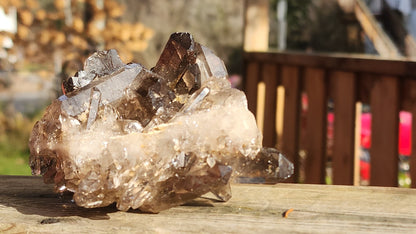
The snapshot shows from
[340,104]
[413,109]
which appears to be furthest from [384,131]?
[340,104]

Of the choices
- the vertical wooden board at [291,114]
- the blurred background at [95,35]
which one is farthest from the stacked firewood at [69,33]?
the vertical wooden board at [291,114]

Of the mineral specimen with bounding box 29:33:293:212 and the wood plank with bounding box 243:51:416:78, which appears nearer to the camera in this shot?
the mineral specimen with bounding box 29:33:293:212

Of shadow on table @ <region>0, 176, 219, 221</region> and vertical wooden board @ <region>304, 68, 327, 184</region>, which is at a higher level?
vertical wooden board @ <region>304, 68, 327, 184</region>

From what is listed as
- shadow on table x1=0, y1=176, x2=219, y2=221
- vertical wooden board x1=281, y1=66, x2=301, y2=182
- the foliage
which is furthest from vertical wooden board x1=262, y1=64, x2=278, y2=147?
the foliage

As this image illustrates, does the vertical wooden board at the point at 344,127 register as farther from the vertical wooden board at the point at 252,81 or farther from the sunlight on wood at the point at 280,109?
the vertical wooden board at the point at 252,81

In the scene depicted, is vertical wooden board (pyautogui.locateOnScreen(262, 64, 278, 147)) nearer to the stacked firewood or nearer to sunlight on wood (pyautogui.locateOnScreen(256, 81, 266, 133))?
sunlight on wood (pyautogui.locateOnScreen(256, 81, 266, 133))

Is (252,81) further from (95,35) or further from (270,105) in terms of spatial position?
(95,35)
